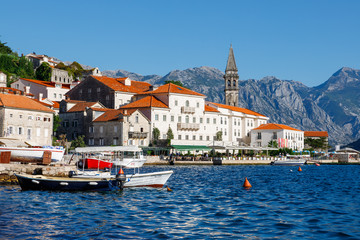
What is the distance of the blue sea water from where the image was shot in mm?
16812

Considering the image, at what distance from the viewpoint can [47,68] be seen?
11456 centimetres

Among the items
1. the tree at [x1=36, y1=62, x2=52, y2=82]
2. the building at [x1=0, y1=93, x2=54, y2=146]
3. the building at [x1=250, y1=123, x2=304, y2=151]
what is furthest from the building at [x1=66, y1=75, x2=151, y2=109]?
the building at [x1=250, y1=123, x2=304, y2=151]

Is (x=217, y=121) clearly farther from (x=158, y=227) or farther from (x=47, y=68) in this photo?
(x=158, y=227)

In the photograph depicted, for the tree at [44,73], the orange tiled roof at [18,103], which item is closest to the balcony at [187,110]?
the orange tiled roof at [18,103]

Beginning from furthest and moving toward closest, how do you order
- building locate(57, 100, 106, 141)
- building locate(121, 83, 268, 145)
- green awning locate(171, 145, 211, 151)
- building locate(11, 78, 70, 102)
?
building locate(11, 78, 70, 102) → building locate(121, 83, 268, 145) → green awning locate(171, 145, 211, 151) → building locate(57, 100, 106, 141)

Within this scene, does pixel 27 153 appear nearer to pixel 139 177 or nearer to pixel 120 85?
pixel 139 177

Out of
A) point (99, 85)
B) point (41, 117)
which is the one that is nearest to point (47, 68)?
point (99, 85)

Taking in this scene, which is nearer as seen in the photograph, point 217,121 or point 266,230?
point 266,230

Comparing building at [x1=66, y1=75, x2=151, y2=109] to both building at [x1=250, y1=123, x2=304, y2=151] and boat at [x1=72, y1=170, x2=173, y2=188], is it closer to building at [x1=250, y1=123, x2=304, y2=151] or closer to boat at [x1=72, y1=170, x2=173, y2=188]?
building at [x1=250, y1=123, x2=304, y2=151]

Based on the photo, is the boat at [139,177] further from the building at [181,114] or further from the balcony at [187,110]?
the balcony at [187,110]

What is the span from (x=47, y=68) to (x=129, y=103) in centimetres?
3075

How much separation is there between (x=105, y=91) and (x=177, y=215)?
7781cm

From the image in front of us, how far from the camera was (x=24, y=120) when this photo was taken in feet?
228

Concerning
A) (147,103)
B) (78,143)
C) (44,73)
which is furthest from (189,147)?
(44,73)
